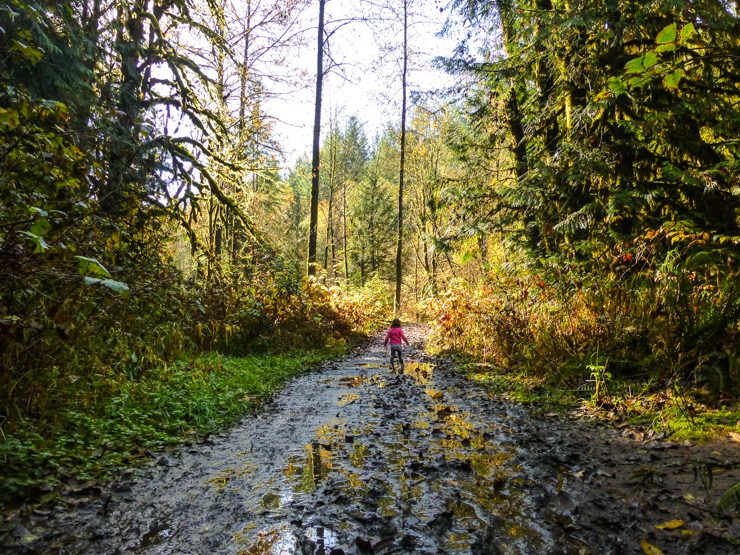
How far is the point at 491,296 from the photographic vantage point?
38.0 ft

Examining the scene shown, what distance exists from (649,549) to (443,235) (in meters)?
9.73

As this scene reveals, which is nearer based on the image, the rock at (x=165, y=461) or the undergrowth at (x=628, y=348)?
the rock at (x=165, y=461)

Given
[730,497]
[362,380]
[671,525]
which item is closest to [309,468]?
[671,525]

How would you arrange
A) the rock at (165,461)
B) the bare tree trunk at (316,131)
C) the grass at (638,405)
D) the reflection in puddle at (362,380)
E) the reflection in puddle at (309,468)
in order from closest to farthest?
the reflection in puddle at (309,468) → the rock at (165,461) → the grass at (638,405) → the reflection in puddle at (362,380) → the bare tree trunk at (316,131)

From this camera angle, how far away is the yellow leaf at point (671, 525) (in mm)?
3283

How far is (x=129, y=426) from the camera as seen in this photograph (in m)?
5.57

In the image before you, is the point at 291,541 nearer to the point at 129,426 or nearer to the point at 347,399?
the point at 129,426

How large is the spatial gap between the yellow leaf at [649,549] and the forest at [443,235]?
2540 mm

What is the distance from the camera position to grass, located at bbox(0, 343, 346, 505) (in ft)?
13.1

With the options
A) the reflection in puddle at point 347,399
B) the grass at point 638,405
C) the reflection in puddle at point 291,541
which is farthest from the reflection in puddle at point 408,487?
the grass at point 638,405

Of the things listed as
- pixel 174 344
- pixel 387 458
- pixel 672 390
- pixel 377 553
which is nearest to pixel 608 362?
pixel 672 390

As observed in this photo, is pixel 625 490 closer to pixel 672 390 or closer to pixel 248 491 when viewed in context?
pixel 672 390

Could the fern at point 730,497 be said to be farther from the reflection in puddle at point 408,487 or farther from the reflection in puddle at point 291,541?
the reflection in puddle at point 291,541

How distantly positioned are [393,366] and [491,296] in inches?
132
